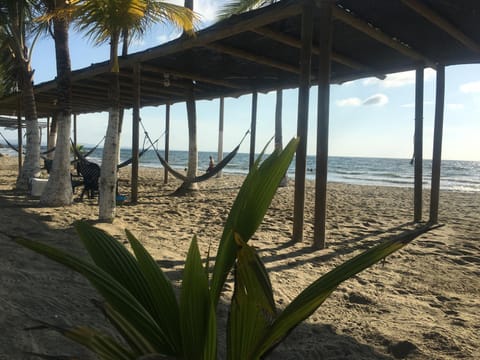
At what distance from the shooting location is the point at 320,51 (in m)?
3.89

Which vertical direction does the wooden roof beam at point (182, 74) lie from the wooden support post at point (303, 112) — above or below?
above

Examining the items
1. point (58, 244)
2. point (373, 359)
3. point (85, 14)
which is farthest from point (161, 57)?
point (373, 359)

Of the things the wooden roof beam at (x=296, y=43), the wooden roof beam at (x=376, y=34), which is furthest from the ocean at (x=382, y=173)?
the wooden roof beam at (x=376, y=34)

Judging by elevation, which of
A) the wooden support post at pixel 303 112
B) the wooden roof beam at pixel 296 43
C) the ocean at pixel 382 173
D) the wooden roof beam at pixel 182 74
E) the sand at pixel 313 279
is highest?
the wooden roof beam at pixel 182 74

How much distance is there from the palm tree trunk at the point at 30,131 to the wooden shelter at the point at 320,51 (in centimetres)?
94

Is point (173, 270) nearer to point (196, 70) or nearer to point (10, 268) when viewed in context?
point (10, 268)

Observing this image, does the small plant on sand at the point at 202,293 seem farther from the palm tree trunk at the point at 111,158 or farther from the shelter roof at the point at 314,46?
the palm tree trunk at the point at 111,158

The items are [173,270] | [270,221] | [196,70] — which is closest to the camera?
[173,270]

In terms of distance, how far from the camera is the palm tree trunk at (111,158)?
15.3 feet

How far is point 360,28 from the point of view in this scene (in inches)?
164

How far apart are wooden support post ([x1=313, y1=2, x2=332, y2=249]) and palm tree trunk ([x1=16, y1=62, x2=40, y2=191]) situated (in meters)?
6.04

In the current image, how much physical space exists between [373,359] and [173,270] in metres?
1.66

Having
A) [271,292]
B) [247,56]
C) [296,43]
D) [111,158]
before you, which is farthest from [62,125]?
[271,292]

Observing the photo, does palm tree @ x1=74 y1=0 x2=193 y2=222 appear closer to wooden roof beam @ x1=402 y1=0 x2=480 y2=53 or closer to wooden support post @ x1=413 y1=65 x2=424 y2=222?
wooden roof beam @ x1=402 y1=0 x2=480 y2=53
